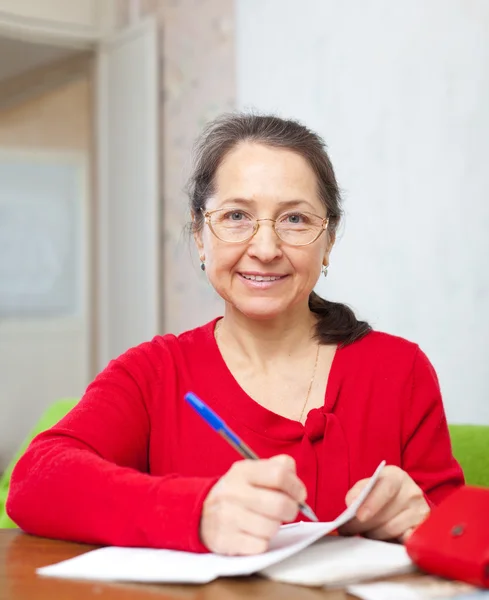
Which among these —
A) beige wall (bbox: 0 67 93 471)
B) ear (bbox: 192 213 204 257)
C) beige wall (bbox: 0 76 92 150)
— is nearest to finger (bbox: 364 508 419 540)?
ear (bbox: 192 213 204 257)

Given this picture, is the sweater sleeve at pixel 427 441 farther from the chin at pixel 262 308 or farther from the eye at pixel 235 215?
the eye at pixel 235 215

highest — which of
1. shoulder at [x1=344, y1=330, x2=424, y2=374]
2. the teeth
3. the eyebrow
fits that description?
the eyebrow

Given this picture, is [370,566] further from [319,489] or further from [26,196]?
[26,196]

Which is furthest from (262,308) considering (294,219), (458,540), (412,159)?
(412,159)

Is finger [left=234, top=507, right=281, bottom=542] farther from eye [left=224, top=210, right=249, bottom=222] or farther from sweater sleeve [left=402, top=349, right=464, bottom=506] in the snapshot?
eye [left=224, top=210, right=249, bottom=222]

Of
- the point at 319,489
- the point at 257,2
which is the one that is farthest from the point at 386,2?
the point at 319,489

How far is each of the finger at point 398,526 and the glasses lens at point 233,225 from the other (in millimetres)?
514

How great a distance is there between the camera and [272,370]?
1473 mm

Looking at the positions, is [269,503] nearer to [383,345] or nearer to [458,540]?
[458,540]

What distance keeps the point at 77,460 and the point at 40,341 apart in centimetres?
473

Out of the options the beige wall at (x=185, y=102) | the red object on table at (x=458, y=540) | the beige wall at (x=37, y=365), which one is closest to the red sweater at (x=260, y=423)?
the red object on table at (x=458, y=540)

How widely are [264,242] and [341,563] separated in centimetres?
59

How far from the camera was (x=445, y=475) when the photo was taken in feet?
4.20

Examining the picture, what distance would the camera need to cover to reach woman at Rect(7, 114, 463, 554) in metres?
1.35
